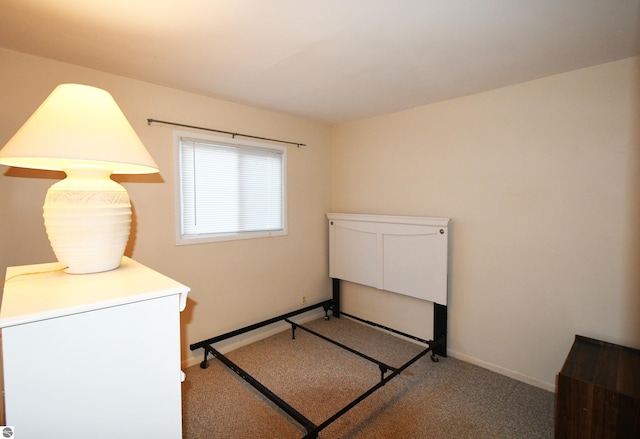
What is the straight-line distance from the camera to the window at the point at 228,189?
101 inches

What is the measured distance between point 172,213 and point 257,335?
1451 millimetres

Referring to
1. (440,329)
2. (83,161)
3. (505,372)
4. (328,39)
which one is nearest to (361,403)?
(440,329)

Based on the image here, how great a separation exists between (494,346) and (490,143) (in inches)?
65.1

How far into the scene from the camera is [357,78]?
2223mm

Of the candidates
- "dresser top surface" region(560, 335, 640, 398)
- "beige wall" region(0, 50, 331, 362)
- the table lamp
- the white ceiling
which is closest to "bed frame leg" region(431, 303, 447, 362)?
"dresser top surface" region(560, 335, 640, 398)

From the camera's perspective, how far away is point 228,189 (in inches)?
111

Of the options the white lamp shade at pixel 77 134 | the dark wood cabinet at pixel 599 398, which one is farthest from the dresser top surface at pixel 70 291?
the dark wood cabinet at pixel 599 398

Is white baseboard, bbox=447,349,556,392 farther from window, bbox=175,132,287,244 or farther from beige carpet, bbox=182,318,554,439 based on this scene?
window, bbox=175,132,287,244

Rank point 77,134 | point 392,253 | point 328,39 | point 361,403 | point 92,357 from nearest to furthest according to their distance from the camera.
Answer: point 92,357 → point 77,134 → point 328,39 → point 361,403 → point 392,253

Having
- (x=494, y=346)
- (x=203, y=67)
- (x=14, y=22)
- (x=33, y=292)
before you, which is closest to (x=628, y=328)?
(x=494, y=346)

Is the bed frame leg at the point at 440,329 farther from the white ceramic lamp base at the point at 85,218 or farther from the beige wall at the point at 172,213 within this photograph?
the white ceramic lamp base at the point at 85,218

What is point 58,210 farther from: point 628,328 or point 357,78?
point 628,328

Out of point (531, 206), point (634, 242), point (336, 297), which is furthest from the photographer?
point (336, 297)

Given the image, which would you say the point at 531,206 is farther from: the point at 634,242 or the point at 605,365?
the point at 605,365
